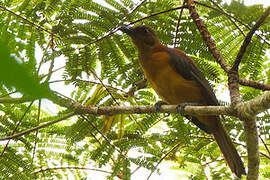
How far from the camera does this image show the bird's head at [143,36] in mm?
4151

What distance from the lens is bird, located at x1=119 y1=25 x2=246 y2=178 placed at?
4.00 metres

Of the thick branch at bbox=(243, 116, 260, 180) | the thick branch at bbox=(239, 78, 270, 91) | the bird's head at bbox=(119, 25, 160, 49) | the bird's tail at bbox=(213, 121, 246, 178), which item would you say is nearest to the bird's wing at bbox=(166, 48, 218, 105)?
the bird's head at bbox=(119, 25, 160, 49)

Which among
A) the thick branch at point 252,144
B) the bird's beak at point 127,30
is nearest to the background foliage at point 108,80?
the bird's beak at point 127,30

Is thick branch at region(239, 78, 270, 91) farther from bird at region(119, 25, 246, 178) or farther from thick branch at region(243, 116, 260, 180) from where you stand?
bird at region(119, 25, 246, 178)

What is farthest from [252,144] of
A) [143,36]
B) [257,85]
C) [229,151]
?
[143,36]

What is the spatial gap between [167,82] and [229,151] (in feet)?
4.07

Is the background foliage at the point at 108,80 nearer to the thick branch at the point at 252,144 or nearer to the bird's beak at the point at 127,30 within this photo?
the bird's beak at the point at 127,30

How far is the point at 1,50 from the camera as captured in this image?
0.41m

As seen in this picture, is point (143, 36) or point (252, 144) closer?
point (252, 144)

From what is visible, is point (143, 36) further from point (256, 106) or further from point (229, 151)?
point (256, 106)

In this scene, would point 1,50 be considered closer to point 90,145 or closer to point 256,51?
point 256,51

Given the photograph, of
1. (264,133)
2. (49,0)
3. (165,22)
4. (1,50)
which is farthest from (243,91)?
(1,50)

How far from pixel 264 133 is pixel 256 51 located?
1.18 m

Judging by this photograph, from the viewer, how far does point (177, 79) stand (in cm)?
407
